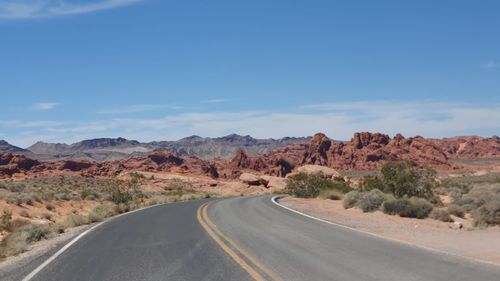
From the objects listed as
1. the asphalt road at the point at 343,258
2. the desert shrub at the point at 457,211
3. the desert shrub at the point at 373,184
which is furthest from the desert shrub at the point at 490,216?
the desert shrub at the point at 373,184

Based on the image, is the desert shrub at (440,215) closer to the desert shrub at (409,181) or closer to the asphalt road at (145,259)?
the desert shrub at (409,181)

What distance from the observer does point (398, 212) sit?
25312 millimetres

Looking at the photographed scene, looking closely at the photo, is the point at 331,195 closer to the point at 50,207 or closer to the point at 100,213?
the point at 100,213

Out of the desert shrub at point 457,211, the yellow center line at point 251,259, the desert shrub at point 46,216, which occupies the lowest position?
the desert shrub at point 457,211

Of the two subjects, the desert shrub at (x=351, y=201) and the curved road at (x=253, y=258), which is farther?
the desert shrub at (x=351, y=201)

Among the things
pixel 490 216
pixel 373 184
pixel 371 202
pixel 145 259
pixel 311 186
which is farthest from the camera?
pixel 311 186

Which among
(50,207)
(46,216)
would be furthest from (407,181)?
(50,207)

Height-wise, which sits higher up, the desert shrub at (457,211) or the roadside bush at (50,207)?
the roadside bush at (50,207)

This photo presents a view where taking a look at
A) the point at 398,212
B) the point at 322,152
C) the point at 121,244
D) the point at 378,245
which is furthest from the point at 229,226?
the point at 322,152

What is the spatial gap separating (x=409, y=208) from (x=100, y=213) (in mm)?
15589

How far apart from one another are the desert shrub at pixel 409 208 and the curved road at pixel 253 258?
7.22 metres

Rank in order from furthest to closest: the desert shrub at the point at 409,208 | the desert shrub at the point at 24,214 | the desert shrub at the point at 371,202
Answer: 1. the desert shrub at the point at 24,214
2. the desert shrub at the point at 371,202
3. the desert shrub at the point at 409,208

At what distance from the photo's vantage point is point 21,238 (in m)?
17.1

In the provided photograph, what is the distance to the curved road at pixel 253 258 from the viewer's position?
34.4ft
